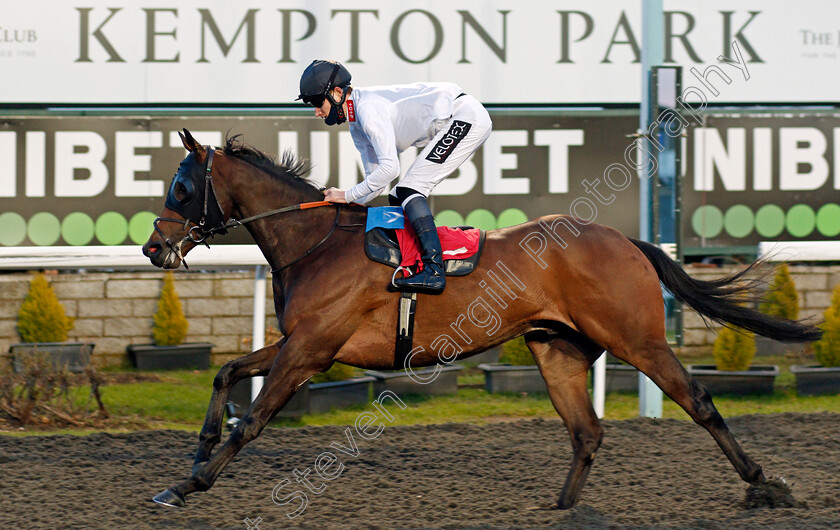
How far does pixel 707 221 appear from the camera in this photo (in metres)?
7.91

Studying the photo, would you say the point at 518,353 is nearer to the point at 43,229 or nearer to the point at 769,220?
the point at 769,220

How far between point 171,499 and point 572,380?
1887 mm

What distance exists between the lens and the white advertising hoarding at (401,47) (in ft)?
25.2

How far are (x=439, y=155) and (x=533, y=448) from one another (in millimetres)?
1924

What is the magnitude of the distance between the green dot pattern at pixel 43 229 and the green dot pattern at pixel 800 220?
6.34 meters

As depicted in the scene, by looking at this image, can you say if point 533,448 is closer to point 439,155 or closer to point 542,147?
point 439,155

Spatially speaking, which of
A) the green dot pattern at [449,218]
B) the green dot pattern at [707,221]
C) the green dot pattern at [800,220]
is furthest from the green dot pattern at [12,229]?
the green dot pattern at [800,220]

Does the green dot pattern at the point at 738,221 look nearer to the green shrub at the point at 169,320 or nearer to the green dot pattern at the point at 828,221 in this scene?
the green dot pattern at the point at 828,221

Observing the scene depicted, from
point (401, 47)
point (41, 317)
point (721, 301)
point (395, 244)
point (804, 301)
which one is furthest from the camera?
point (804, 301)

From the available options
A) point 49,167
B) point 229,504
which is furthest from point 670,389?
point 49,167

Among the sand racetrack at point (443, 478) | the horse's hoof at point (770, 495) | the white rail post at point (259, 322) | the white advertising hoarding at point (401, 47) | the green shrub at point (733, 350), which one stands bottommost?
the sand racetrack at point (443, 478)

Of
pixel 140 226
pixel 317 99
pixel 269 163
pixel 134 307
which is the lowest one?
pixel 134 307

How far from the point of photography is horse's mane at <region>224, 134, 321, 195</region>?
164 inches

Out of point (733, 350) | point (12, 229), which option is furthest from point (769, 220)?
point (12, 229)
